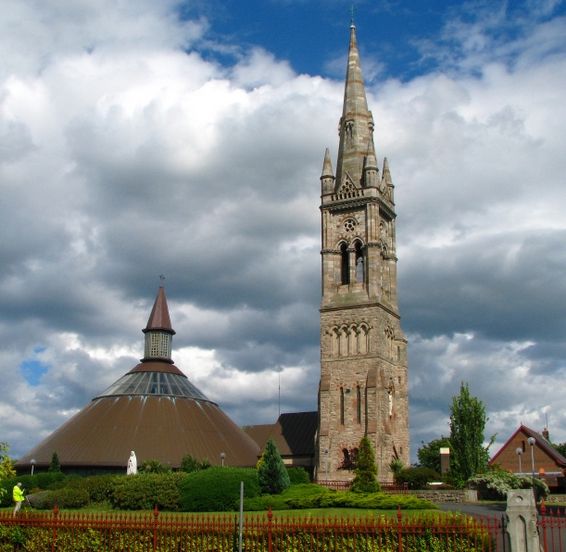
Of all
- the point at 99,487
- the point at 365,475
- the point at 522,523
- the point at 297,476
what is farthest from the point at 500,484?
the point at 522,523

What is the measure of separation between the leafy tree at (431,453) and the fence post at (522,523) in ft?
197

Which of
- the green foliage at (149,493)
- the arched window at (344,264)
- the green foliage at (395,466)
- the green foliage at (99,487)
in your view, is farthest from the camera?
the arched window at (344,264)

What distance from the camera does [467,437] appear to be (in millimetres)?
49844

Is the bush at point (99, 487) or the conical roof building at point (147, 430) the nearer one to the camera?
the bush at point (99, 487)

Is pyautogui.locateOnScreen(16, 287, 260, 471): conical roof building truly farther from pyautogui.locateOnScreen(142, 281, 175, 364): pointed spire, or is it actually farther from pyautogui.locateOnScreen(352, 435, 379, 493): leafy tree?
pyautogui.locateOnScreen(352, 435, 379, 493): leafy tree

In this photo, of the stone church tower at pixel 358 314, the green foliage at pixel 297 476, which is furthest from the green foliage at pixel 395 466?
the green foliage at pixel 297 476

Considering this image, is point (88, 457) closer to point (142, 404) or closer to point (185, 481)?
point (142, 404)

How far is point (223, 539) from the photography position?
20.7 meters

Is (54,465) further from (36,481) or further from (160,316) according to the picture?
(160,316)

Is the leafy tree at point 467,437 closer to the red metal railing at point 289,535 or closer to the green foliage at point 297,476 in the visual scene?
the green foliage at point 297,476

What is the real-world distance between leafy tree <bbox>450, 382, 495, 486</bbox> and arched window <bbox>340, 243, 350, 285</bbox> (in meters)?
17.6

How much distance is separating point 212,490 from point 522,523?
1926 cm

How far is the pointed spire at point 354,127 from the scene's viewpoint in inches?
2672

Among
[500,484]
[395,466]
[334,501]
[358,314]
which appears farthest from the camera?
[358,314]
